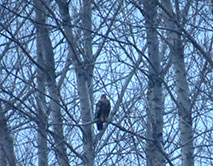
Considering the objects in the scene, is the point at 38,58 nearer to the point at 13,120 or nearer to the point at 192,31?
the point at 13,120

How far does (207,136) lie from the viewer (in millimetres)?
6301

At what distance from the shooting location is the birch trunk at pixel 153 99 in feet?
20.5

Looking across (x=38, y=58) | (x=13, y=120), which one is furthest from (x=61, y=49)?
(x=13, y=120)

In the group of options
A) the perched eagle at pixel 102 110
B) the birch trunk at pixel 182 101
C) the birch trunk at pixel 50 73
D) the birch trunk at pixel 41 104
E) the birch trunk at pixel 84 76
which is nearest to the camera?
the birch trunk at pixel 182 101

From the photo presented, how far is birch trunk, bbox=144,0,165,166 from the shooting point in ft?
20.5

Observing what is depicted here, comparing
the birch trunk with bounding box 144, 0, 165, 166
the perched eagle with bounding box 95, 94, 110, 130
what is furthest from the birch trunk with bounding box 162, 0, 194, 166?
the perched eagle with bounding box 95, 94, 110, 130

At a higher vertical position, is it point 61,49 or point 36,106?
point 61,49

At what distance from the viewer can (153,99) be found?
6.46 meters

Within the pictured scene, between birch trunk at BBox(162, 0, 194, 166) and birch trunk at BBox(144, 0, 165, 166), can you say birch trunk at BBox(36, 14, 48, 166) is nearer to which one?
birch trunk at BBox(144, 0, 165, 166)

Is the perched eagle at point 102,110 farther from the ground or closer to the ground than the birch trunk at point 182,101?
farther from the ground

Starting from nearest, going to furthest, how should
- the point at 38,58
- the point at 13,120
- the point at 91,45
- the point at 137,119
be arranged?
the point at 137,119, the point at 91,45, the point at 38,58, the point at 13,120

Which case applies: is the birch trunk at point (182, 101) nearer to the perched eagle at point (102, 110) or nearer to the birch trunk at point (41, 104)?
the birch trunk at point (41, 104)

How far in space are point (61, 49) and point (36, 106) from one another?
3.03 ft

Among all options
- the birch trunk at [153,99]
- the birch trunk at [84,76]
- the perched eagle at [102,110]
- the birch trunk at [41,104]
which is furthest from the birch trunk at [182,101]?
the perched eagle at [102,110]
